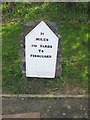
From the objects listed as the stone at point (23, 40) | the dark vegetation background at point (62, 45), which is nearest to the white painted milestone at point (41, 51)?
the stone at point (23, 40)

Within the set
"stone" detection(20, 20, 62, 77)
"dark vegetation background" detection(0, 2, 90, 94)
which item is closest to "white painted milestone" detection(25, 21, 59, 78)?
"stone" detection(20, 20, 62, 77)

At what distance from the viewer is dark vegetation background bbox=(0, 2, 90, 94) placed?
652cm

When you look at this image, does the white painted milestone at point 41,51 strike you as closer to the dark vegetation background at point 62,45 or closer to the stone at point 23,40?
the stone at point 23,40

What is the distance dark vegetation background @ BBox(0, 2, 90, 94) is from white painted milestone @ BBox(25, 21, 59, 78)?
7.8 inches

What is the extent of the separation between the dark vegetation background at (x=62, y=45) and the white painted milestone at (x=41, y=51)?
198mm

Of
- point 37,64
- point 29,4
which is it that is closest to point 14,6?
point 29,4

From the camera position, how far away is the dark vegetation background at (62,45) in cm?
652

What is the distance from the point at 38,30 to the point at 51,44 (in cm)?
38

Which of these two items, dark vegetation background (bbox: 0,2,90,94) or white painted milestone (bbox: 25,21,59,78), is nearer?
white painted milestone (bbox: 25,21,59,78)

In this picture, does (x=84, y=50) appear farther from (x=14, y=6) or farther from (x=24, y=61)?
(x=14, y=6)

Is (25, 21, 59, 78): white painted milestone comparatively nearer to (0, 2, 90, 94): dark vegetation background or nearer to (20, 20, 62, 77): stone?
(20, 20, 62, 77): stone

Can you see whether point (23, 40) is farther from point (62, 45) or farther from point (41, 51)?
point (62, 45)

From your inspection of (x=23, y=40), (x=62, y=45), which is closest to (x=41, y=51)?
(x=23, y=40)

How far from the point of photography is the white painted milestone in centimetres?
618
